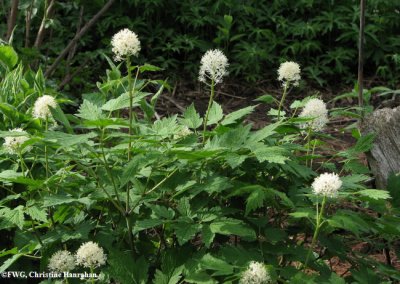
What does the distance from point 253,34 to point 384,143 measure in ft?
11.8

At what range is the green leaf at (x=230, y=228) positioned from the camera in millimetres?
2111

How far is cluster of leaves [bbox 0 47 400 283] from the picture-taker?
7.00ft

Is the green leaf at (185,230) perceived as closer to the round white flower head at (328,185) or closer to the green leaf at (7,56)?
the round white flower head at (328,185)

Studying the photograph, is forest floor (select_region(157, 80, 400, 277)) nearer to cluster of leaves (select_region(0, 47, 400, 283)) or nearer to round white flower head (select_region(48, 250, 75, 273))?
cluster of leaves (select_region(0, 47, 400, 283))

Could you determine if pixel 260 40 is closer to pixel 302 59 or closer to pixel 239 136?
pixel 302 59

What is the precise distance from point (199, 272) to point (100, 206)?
567mm

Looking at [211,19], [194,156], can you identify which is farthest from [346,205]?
[211,19]

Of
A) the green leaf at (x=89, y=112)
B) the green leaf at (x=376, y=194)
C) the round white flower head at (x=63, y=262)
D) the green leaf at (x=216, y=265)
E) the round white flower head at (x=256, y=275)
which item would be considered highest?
the green leaf at (x=89, y=112)

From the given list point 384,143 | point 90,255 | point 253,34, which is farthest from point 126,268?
point 253,34

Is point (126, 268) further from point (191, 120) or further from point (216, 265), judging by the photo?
point (191, 120)

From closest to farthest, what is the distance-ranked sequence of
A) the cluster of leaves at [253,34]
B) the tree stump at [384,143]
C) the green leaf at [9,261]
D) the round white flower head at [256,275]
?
1. the round white flower head at [256,275]
2. the green leaf at [9,261]
3. the tree stump at [384,143]
4. the cluster of leaves at [253,34]

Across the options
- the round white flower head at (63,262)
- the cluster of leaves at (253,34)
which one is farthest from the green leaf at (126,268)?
the cluster of leaves at (253,34)

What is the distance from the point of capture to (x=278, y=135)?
2672 millimetres

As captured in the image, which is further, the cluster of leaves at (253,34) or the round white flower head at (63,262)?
the cluster of leaves at (253,34)
